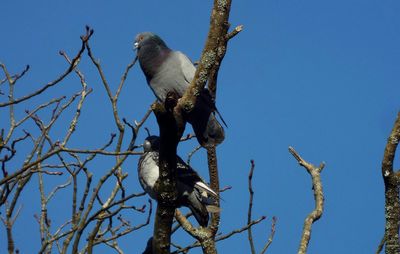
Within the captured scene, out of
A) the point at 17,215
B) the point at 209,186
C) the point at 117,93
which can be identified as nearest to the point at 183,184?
the point at 209,186

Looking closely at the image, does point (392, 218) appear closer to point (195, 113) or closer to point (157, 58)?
point (195, 113)

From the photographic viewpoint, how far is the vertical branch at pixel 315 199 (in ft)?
10.9

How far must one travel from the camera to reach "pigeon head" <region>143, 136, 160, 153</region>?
197 inches

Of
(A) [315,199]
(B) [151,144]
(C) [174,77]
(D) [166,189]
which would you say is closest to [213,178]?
(B) [151,144]

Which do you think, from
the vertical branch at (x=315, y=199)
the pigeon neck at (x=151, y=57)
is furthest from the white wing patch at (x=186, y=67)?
the vertical branch at (x=315, y=199)

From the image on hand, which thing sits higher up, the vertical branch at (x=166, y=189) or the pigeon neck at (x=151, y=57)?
the pigeon neck at (x=151, y=57)

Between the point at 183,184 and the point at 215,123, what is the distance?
1.29 m

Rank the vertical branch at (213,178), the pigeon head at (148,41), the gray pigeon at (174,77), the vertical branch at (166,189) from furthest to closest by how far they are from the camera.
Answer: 1. the pigeon head at (148,41)
2. the gray pigeon at (174,77)
3. the vertical branch at (213,178)
4. the vertical branch at (166,189)

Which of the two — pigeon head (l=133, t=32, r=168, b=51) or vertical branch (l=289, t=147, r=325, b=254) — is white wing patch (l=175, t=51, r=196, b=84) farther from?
vertical branch (l=289, t=147, r=325, b=254)

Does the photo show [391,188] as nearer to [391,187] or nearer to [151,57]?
[391,187]

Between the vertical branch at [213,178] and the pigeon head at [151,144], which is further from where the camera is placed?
the pigeon head at [151,144]

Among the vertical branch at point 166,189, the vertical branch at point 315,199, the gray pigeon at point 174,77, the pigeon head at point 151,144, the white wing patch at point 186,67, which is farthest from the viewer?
the white wing patch at point 186,67

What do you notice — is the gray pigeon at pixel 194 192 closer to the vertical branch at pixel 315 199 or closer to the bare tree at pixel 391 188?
the vertical branch at pixel 315 199

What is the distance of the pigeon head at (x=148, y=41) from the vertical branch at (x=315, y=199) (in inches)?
103
